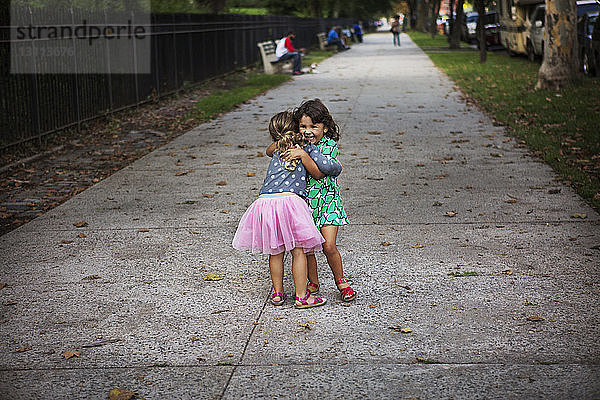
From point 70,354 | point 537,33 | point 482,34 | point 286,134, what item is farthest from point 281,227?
point 482,34

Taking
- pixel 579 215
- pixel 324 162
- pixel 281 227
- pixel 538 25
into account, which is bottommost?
pixel 579 215

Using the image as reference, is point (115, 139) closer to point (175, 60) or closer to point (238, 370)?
point (175, 60)

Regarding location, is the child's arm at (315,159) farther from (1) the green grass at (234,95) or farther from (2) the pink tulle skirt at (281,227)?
(1) the green grass at (234,95)

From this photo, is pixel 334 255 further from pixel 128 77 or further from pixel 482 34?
pixel 482 34

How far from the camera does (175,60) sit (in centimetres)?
1856

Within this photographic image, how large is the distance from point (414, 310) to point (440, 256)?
3.89 ft

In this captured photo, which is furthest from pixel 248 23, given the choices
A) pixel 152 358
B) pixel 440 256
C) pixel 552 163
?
pixel 152 358

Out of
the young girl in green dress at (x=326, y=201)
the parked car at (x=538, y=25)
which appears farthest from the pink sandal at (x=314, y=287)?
the parked car at (x=538, y=25)

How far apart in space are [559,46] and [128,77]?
29.8 feet

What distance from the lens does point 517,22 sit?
28.2 metres

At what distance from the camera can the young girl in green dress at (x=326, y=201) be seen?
187 inches

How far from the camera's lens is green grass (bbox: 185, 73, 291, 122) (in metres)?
15.3

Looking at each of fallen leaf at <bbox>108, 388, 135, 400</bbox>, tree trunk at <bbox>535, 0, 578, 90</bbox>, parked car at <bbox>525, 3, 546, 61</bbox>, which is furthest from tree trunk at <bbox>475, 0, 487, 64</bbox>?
fallen leaf at <bbox>108, 388, 135, 400</bbox>

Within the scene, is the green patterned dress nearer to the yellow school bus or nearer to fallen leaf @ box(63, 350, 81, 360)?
fallen leaf @ box(63, 350, 81, 360)
